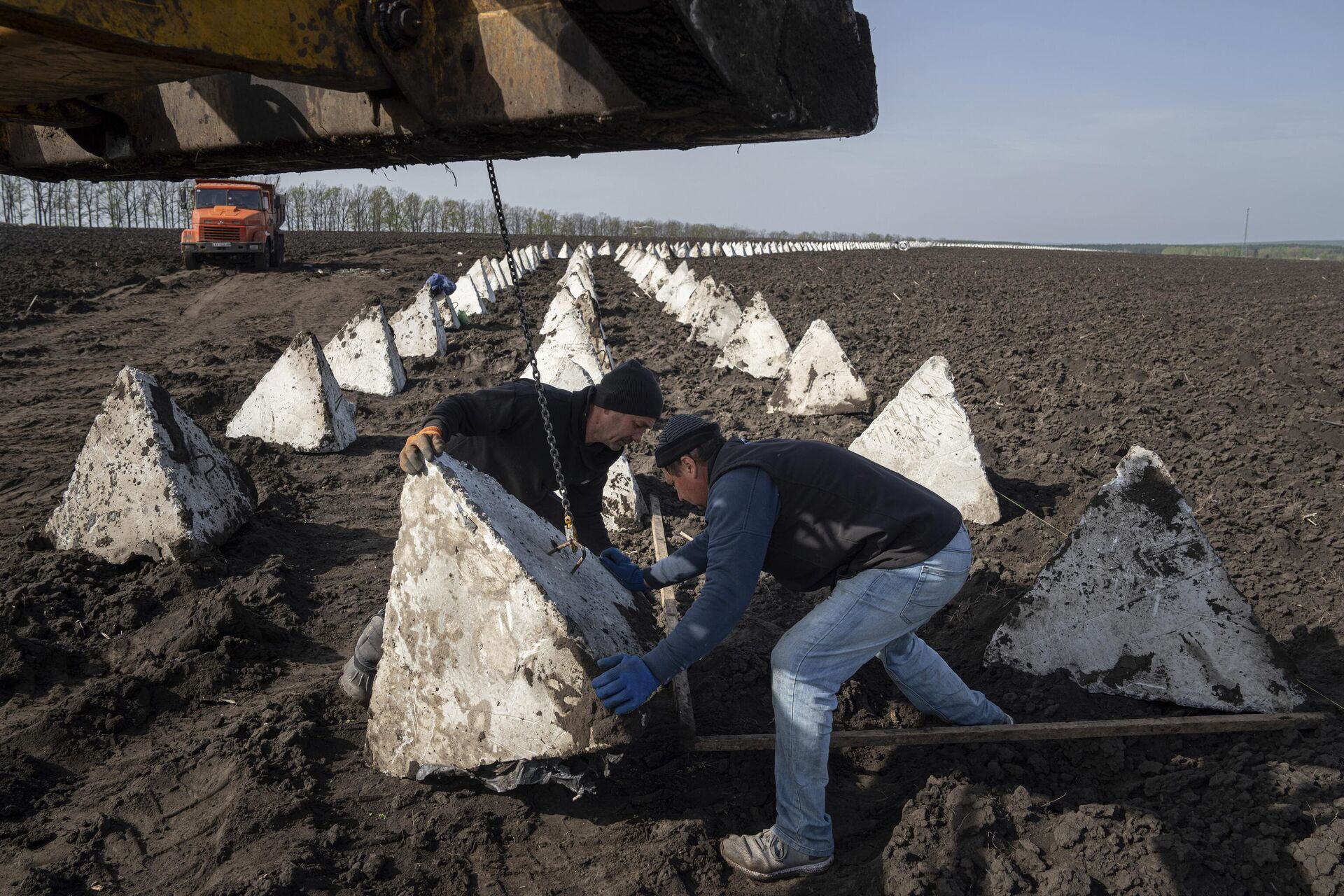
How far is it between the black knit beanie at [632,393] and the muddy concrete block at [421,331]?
7.38m

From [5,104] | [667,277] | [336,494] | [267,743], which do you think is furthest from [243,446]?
[667,277]

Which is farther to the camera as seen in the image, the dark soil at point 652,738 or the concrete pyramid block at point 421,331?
the concrete pyramid block at point 421,331

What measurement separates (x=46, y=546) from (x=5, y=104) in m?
3.68

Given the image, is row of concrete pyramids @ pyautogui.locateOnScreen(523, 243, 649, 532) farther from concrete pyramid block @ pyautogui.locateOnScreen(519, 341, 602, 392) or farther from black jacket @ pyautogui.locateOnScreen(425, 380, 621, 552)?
black jacket @ pyautogui.locateOnScreen(425, 380, 621, 552)

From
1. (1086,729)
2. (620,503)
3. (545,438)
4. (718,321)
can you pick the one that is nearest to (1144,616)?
(1086,729)

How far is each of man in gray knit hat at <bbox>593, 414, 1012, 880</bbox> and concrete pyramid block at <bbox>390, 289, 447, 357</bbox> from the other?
8.16 m

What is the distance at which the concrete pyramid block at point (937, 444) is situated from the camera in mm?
5801

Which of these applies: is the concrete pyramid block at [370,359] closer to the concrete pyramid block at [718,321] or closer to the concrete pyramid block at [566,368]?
the concrete pyramid block at [566,368]

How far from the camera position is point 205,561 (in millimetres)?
4898

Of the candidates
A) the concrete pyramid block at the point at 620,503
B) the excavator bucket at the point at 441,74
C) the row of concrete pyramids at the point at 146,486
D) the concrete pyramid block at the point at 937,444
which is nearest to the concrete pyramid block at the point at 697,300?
the concrete pyramid block at the point at 937,444

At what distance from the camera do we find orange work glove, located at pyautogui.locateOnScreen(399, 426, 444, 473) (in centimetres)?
318

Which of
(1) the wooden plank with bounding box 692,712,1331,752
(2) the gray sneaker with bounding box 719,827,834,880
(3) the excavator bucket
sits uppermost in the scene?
(3) the excavator bucket

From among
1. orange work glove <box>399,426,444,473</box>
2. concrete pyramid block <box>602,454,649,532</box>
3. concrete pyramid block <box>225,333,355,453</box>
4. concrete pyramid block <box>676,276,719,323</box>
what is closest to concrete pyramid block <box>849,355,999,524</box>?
concrete pyramid block <box>602,454,649,532</box>

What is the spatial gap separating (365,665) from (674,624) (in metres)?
1.45
